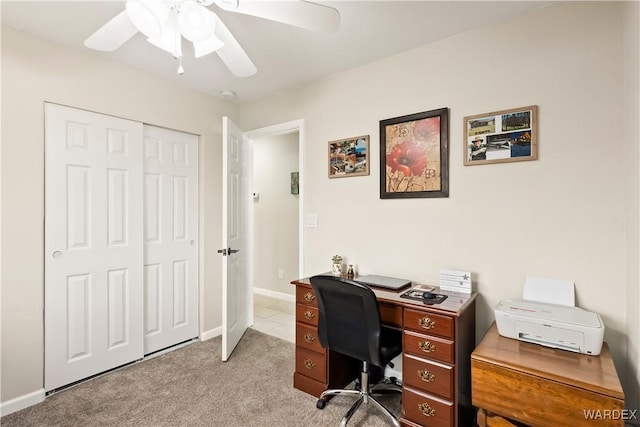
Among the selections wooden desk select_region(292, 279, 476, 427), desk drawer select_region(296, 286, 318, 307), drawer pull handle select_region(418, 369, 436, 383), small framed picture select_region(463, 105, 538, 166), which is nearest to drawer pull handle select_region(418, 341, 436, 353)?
wooden desk select_region(292, 279, 476, 427)

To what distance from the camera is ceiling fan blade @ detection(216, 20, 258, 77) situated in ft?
5.18

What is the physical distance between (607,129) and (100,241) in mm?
3350

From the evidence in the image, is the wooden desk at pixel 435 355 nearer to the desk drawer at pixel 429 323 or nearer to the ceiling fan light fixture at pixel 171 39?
the desk drawer at pixel 429 323

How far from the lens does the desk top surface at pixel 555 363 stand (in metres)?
1.23

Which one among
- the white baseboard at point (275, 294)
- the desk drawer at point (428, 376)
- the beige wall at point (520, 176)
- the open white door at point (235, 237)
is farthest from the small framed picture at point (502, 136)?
the white baseboard at point (275, 294)

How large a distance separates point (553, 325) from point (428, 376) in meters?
0.66

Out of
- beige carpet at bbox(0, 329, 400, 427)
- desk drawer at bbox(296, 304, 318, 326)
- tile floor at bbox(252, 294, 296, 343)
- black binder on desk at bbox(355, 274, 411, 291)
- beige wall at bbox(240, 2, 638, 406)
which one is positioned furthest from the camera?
tile floor at bbox(252, 294, 296, 343)

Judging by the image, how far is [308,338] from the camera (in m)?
2.20

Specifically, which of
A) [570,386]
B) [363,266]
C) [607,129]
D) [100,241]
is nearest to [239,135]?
[100,241]

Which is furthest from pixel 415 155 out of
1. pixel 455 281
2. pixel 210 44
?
pixel 210 44

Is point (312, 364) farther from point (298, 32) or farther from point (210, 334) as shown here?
point (298, 32)

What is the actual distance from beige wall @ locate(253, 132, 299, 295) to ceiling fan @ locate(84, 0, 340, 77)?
278 centimetres

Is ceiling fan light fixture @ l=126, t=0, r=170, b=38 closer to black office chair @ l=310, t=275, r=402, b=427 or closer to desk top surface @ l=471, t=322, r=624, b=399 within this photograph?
black office chair @ l=310, t=275, r=402, b=427

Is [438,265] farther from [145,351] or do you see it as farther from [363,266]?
[145,351]
